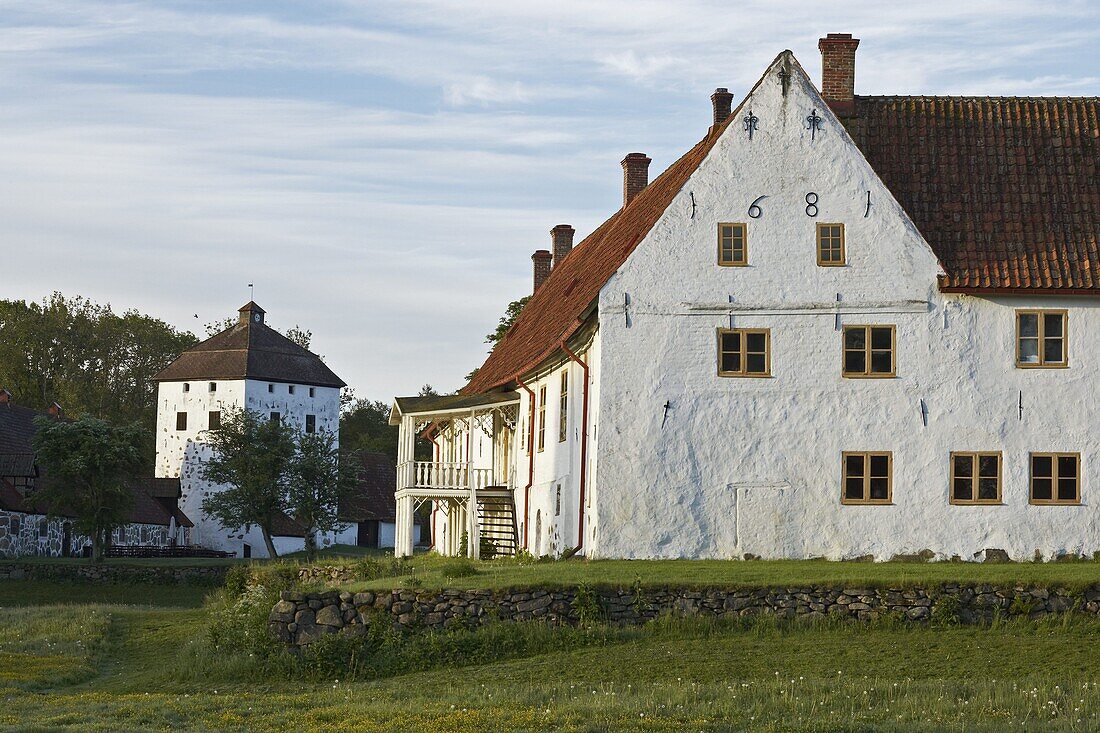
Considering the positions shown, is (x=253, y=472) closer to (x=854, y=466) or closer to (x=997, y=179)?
(x=854, y=466)

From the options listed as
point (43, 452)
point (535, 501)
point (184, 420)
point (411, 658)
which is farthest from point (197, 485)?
point (411, 658)

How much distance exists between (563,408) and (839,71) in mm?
8847

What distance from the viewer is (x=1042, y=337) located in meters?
30.8

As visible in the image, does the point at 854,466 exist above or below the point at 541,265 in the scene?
below

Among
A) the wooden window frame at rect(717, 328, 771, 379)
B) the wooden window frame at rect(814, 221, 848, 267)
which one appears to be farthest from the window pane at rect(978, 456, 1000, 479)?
the wooden window frame at rect(814, 221, 848, 267)


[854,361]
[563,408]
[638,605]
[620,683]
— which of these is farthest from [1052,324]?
[620,683]

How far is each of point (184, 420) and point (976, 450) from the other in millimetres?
58604

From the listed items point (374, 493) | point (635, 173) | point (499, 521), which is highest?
point (635, 173)

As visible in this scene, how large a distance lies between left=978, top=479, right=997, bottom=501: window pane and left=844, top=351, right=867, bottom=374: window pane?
3.05 metres

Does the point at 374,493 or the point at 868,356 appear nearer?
the point at 868,356

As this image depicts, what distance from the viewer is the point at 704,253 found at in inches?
1223

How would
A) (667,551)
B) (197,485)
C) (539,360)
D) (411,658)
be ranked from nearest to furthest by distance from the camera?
(411,658), (667,551), (539,360), (197,485)

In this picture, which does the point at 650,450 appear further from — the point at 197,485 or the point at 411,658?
the point at 197,485

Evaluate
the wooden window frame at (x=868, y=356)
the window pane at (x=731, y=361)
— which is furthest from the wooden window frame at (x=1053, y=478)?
the window pane at (x=731, y=361)
